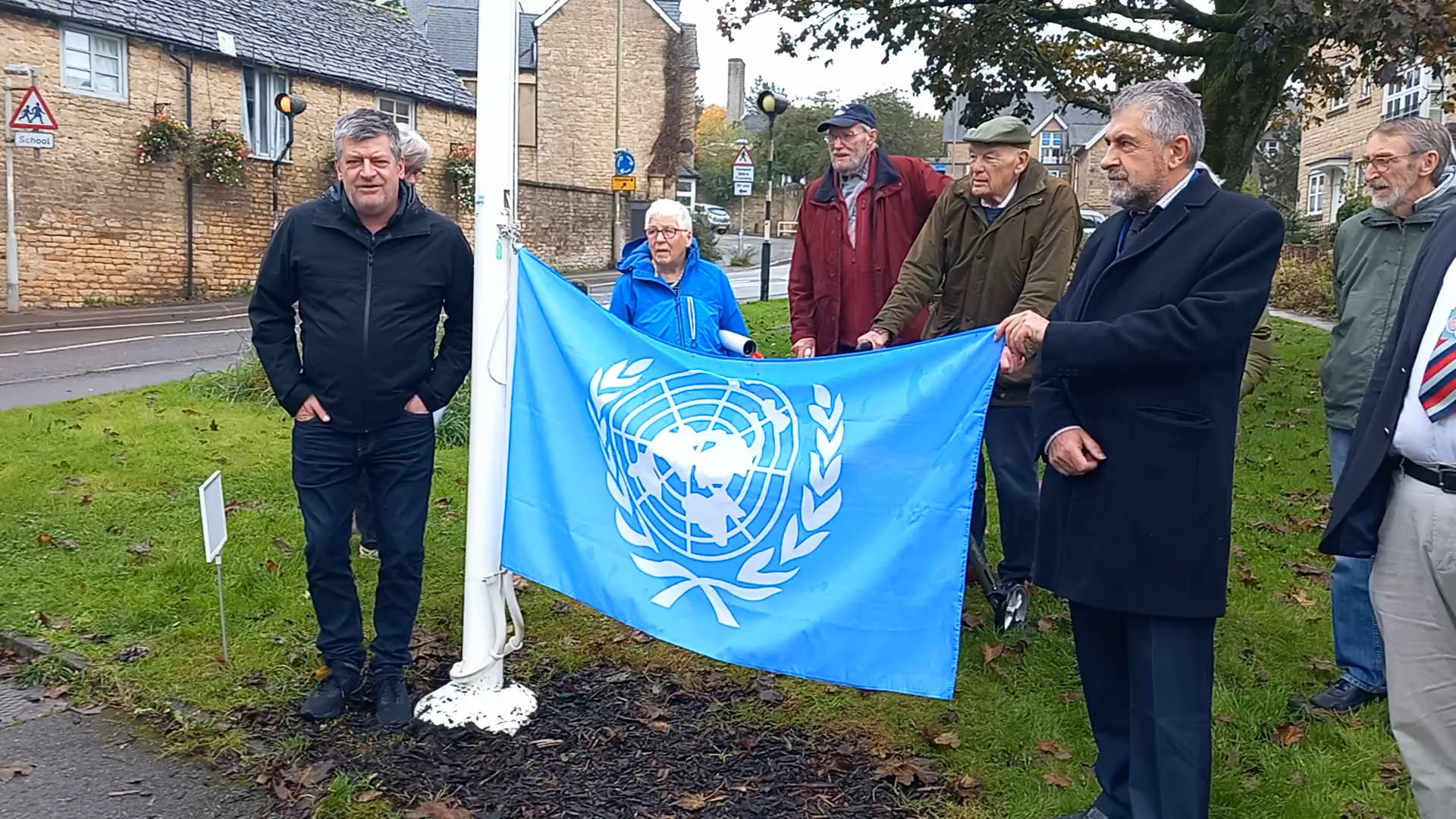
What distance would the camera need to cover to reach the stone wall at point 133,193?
23094 millimetres

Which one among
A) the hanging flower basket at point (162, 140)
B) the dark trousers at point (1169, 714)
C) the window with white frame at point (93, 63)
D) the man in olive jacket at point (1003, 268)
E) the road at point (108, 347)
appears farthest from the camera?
the hanging flower basket at point (162, 140)

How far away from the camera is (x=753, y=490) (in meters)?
3.86

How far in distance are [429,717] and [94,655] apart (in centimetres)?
172

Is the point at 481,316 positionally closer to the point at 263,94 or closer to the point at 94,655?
the point at 94,655

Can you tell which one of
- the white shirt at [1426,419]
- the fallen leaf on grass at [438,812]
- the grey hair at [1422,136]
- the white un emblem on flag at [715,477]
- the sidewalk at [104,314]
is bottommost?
the fallen leaf on grass at [438,812]

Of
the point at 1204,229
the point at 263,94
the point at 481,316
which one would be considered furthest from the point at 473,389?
the point at 263,94

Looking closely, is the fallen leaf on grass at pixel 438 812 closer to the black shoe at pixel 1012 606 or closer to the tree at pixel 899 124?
the black shoe at pixel 1012 606

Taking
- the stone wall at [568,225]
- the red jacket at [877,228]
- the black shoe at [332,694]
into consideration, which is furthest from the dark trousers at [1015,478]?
the stone wall at [568,225]

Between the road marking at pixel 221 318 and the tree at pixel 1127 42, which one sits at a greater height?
the tree at pixel 1127 42

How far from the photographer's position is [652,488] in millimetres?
4039

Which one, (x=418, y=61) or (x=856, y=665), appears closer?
(x=856, y=665)

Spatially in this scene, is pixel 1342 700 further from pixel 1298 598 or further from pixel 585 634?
pixel 585 634

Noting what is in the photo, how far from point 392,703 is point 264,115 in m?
28.2

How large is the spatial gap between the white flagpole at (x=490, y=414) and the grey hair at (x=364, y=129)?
319mm
